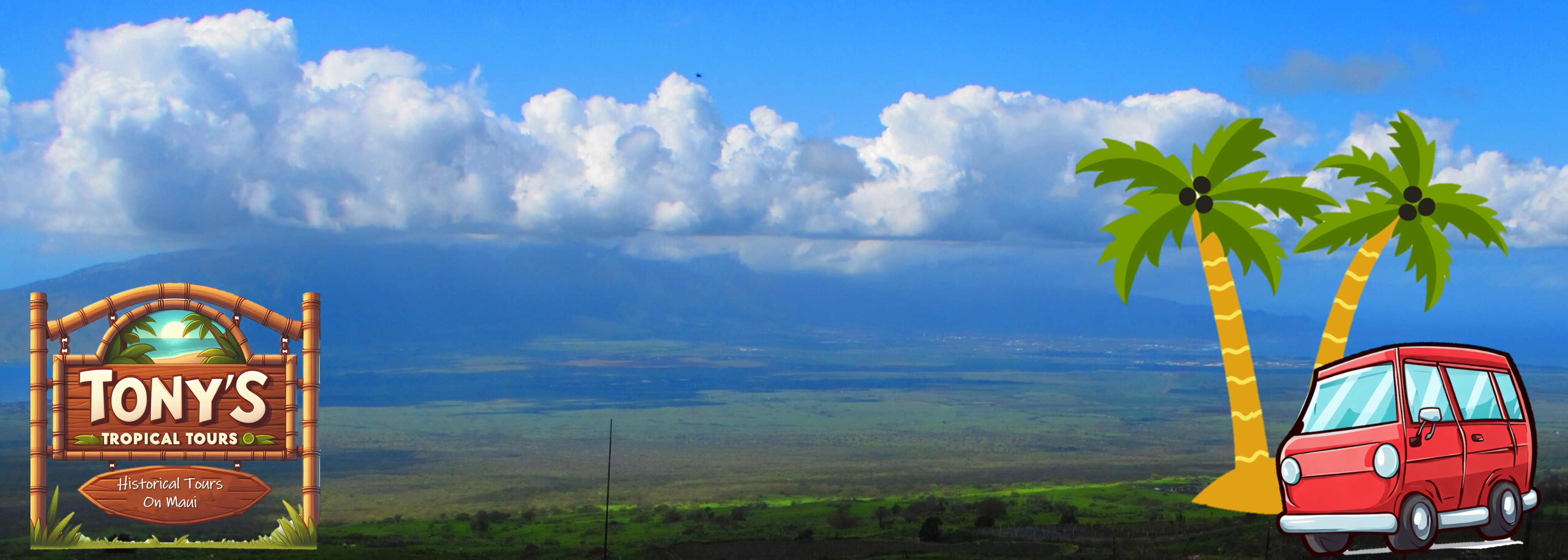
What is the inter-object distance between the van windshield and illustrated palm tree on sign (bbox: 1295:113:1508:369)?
175 inches

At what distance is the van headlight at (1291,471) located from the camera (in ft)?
62.4

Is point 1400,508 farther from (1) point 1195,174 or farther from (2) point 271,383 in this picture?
(2) point 271,383

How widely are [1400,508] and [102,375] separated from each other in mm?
24951

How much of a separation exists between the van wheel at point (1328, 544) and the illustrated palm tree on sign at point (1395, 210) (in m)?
4.67

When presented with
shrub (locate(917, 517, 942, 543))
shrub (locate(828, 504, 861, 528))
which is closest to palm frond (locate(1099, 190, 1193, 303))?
shrub (locate(917, 517, 942, 543))

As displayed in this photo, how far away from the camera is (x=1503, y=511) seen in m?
19.4

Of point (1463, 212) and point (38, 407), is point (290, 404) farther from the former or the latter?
point (1463, 212)

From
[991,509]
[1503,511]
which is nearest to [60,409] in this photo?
[991,509]

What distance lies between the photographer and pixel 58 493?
23.4 m

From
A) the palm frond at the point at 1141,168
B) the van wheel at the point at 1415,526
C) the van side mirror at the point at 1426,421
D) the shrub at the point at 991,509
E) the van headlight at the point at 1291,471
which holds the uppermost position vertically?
the palm frond at the point at 1141,168

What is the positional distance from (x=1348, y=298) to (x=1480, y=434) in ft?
15.9

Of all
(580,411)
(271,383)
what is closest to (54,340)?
(271,383)

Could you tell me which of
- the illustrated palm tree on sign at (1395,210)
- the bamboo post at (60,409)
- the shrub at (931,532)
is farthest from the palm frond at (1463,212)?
the bamboo post at (60,409)

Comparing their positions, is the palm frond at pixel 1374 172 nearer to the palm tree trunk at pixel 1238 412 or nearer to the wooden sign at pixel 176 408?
the palm tree trunk at pixel 1238 412
